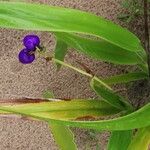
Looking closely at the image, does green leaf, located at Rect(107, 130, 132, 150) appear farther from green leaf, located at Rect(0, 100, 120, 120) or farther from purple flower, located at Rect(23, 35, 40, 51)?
purple flower, located at Rect(23, 35, 40, 51)

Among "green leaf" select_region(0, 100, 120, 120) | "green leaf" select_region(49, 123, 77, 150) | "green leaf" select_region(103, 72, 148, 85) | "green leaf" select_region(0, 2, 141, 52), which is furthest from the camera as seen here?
"green leaf" select_region(103, 72, 148, 85)

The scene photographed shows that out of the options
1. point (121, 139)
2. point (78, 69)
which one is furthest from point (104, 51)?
point (121, 139)

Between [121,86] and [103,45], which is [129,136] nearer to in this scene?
[103,45]

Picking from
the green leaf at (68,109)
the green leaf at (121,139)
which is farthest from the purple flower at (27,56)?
the green leaf at (121,139)

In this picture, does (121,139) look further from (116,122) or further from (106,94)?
(116,122)

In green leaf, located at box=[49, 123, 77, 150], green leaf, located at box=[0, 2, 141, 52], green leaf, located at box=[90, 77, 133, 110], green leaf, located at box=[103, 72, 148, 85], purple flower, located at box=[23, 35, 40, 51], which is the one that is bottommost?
green leaf, located at box=[49, 123, 77, 150]

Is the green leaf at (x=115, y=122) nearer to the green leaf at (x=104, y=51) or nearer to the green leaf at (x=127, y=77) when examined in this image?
the green leaf at (x=104, y=51)

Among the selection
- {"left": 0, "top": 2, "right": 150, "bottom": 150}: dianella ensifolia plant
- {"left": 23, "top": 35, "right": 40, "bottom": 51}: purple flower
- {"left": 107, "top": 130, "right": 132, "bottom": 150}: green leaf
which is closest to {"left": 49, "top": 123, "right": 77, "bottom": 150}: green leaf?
{"left": 0, "top": 2, "right": 150, "bottom": 150}: dianella ensifolia plant
